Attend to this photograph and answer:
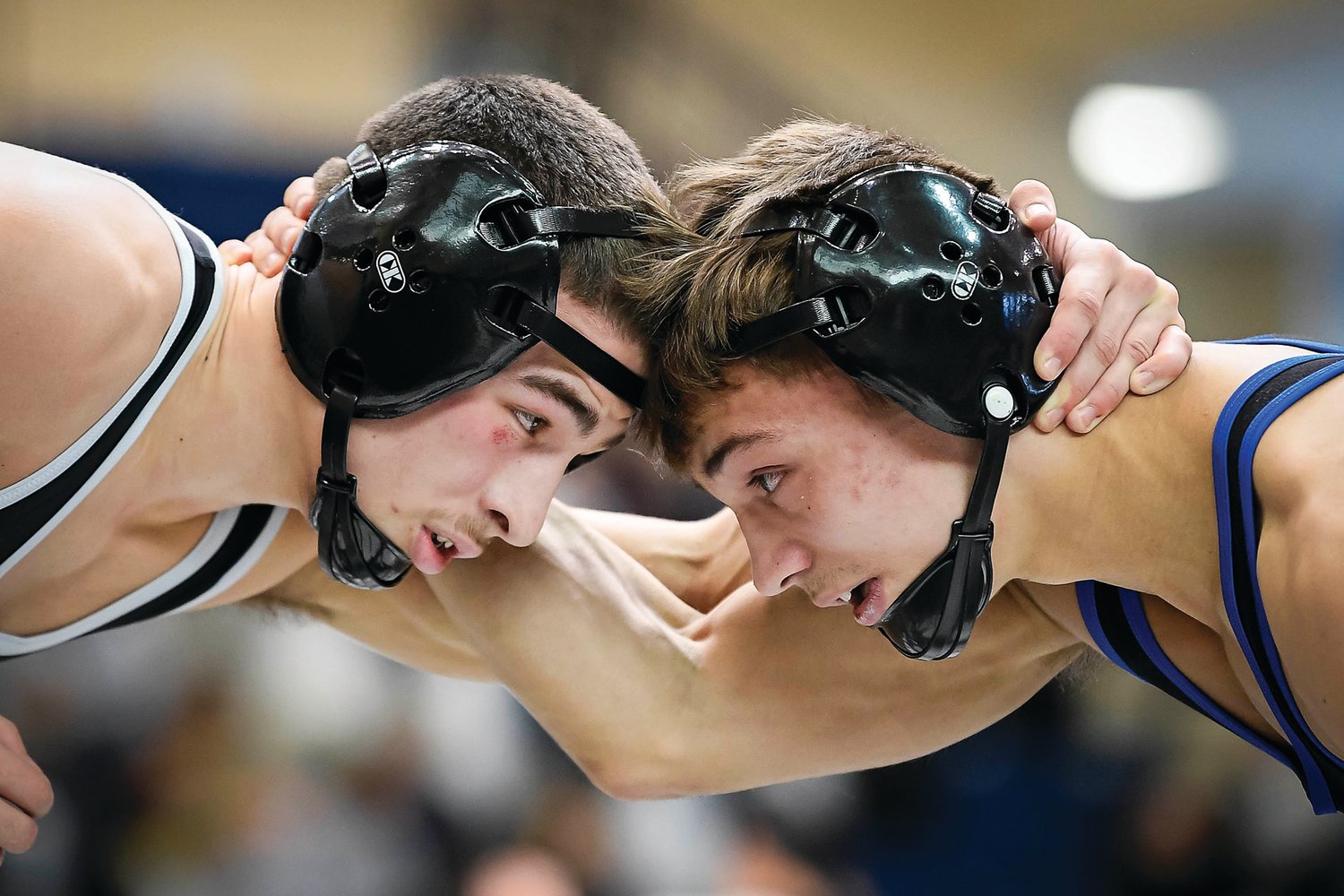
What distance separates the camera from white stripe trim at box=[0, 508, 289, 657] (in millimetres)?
2498

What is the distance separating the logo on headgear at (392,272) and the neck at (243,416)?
0.27m

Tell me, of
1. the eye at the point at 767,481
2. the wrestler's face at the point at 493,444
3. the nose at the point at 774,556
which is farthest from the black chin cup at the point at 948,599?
the wrestler's face at the point at 493,444

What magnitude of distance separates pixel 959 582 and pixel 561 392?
74 centimetres

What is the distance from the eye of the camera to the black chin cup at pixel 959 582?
207cm

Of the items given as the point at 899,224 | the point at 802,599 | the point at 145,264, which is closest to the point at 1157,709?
the point at 802,599

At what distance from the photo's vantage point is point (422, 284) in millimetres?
2141

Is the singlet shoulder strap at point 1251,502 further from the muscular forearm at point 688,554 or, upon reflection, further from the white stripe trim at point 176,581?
the white stripe trim at point 176,581

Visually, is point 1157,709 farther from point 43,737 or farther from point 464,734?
point 43,737

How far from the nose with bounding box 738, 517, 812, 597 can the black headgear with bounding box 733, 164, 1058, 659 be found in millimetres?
229

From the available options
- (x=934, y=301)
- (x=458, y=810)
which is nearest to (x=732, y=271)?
(x=934, y=301)

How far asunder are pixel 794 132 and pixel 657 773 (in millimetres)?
1255

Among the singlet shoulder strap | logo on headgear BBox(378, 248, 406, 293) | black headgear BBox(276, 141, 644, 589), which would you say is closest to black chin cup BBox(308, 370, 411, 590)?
black headgear BBox(276, 141, 644, 589)

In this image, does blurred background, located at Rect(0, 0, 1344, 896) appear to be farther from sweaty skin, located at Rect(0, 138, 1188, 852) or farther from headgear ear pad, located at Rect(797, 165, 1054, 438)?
headgear ear pad, located at Rect(797, 165, 1054, 438)

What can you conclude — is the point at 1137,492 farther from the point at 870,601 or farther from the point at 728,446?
the point at 728,446
